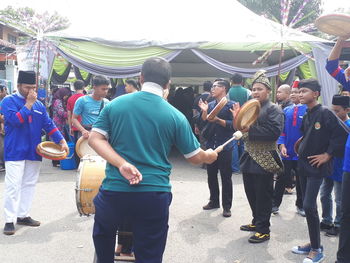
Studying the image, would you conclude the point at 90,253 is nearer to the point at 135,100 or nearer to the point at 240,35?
the point at 135,100

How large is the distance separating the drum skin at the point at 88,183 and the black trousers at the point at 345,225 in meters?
2.14

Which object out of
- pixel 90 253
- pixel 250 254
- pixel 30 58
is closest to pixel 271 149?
pixel 250 254

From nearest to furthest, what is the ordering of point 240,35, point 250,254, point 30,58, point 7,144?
point 250,254 < point 7,144 < point 30,58 < point 240,35

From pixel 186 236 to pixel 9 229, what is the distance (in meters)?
1.99

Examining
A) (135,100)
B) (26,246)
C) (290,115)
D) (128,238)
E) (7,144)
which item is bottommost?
(26,246)

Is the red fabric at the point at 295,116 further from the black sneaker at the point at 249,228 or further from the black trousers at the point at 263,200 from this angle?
the black sneaker at the point at 249,228

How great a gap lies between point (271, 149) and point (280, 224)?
125cm

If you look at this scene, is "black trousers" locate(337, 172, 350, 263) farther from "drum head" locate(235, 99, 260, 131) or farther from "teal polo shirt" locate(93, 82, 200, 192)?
"teal polo shirt" locate(93, 82, 200, 192)

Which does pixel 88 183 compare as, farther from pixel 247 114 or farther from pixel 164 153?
pixel 247 114

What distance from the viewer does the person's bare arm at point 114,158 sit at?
2.13 m

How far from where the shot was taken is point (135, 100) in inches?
89.0

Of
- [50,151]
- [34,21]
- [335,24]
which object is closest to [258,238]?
[335,24]

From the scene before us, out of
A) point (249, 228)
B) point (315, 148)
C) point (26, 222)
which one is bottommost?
point (26, 222)

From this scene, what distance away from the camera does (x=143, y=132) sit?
224cm
